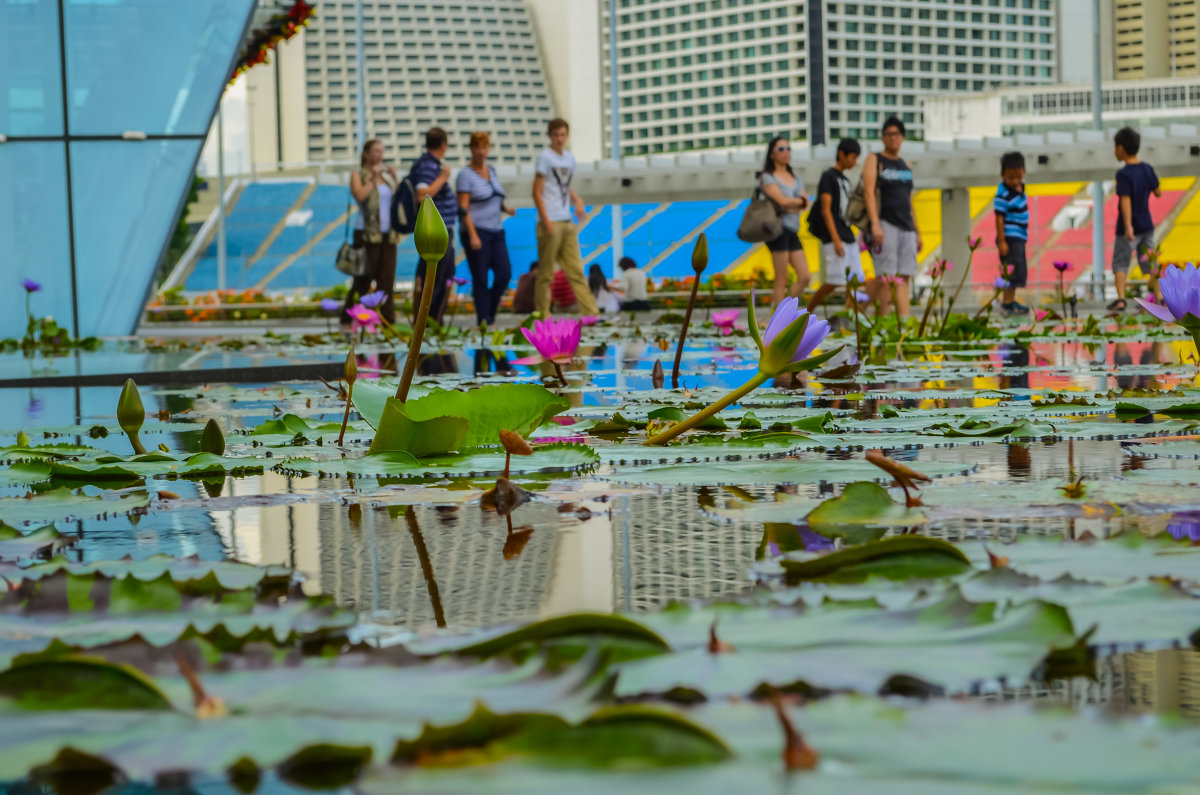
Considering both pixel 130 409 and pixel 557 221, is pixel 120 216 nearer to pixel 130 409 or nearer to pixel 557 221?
pixel 557 221

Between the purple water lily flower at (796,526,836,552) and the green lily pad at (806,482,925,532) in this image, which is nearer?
the purple water lily flower at (796,526,836,552)

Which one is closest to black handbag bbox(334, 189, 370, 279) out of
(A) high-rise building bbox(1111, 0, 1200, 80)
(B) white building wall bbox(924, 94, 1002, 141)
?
(B) white building wall bbox(924, 94, 1002, 141)

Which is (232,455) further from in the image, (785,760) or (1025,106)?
(1025,106)

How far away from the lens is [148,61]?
9.59 metres

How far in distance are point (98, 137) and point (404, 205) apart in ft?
6.57

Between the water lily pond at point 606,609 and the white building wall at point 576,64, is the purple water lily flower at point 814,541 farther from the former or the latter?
the white building wall at point 576,64

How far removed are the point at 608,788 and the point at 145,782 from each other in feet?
0.71

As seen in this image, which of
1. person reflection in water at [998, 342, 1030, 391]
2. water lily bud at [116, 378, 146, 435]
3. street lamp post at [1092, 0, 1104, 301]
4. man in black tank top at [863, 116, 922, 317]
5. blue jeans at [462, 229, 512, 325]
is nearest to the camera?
water lily bud at [116, 378, 146, 435]

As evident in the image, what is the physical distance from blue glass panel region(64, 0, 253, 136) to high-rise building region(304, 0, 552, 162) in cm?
12479

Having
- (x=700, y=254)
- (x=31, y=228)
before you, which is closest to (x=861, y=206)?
(x=31, y=228)

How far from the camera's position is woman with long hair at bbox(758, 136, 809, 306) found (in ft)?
30.3

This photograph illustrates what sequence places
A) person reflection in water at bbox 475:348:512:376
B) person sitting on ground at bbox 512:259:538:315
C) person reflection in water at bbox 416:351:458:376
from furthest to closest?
person sitting on ground at bbox 512:259:538:315
person reflection in water at bbox 475:348:512:376
person reflection in water at bbox 416:351:458:376

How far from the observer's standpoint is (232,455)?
2.33 meters

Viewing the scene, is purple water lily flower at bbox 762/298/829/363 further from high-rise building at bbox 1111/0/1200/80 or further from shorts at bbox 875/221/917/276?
high-rise building at bbox 1111/0/1200/80
